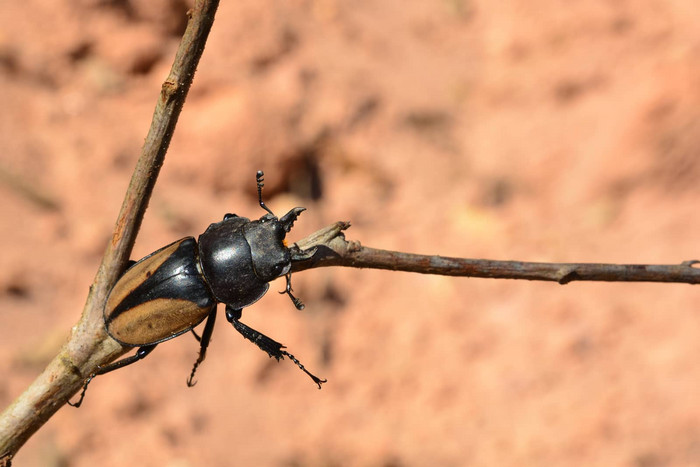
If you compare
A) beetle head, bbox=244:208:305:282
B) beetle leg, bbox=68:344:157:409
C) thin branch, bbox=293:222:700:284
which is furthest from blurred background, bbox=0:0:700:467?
thin branch, bbox=293:222:700:284

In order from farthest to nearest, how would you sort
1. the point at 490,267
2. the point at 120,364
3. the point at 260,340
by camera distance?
the point at 260,340, the point at 120,364, the point at 490,267

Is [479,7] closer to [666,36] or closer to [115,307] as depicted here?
[666,36]

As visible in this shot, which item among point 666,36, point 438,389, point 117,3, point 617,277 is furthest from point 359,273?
point 666,36

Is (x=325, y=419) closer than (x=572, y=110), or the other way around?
(x=325, y=419)

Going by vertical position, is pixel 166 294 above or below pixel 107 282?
above

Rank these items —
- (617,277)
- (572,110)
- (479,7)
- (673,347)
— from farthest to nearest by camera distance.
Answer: (479,7) < (572,110) < (673,347) < (617,277)

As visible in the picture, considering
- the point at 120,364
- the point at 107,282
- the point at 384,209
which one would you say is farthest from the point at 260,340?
the point at 384,209

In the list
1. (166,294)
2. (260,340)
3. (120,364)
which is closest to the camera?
(120,364)

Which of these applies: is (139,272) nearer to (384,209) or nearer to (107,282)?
(107,282)
